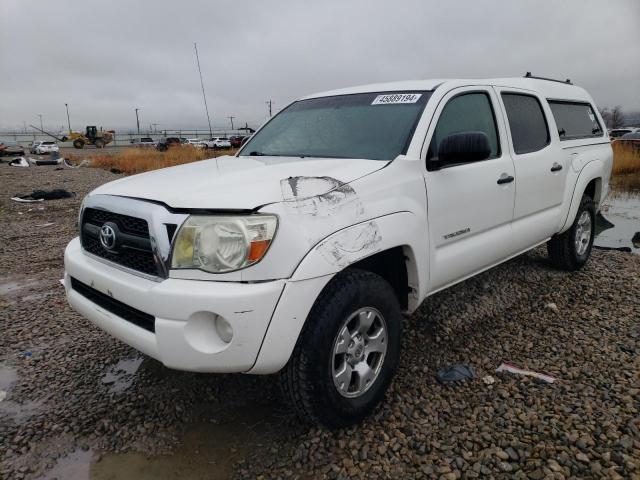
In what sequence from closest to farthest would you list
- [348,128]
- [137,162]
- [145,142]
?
[348,128] < [137,162] < [145,142]

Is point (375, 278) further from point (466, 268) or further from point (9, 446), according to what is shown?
point (9, 446)

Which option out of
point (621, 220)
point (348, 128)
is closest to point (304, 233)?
point (348, 128)

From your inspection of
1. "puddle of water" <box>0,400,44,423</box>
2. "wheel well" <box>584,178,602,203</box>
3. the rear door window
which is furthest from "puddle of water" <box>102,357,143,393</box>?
"wheel well" <box>584,178,602,203</box>

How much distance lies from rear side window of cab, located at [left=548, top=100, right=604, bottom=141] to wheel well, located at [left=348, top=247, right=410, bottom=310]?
2525 mm

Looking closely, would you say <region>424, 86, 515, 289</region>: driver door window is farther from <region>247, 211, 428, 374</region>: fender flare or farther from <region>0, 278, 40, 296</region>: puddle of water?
<region>0, 278, 40, 296</region>: puddle of water

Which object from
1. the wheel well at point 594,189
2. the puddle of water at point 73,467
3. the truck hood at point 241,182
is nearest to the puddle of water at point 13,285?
the truck hood at point 241,182

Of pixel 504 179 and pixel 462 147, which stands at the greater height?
pixel 462 147

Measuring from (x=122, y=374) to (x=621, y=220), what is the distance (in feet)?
28.5

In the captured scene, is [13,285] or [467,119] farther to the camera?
[13,285]

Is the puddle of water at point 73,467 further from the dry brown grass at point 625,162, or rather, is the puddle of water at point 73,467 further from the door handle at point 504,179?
the dry brown grass at point 625,162

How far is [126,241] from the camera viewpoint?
223 cm

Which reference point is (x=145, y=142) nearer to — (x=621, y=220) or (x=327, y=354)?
(x=621, y=220)

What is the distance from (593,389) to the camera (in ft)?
8.82

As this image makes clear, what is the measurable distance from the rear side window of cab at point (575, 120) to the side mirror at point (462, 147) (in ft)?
6.48
